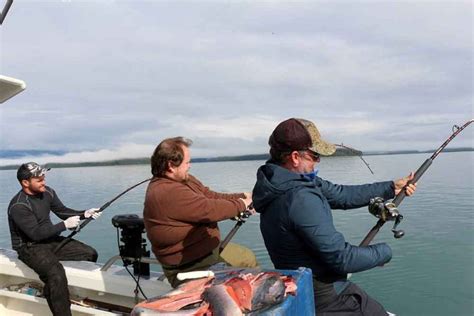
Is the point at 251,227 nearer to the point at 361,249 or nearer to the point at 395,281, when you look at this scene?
the point at 395,281

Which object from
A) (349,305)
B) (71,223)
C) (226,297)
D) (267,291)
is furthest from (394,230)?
(71,223)

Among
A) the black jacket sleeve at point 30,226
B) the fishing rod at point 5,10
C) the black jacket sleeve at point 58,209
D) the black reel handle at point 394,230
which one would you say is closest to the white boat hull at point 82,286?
the black jacket sleeve at point 30,226

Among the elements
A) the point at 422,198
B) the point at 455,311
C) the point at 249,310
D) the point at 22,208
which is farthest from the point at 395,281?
the point at 422,198

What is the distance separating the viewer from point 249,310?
163 centimetres

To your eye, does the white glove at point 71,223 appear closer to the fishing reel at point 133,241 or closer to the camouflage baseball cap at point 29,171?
the camouflage baseball cap at point 29,171

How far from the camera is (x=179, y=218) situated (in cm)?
259

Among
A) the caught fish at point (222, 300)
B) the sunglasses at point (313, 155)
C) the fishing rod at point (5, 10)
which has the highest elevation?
the fishing rod at point (5, 10)

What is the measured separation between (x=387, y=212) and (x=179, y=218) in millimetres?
1045

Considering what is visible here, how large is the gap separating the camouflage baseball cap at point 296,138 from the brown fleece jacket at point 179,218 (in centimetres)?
71

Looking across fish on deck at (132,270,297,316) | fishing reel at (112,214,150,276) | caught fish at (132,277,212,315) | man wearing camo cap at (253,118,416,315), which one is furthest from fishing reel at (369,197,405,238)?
fishing reel at (112,214,150,276)

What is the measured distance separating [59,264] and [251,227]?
24.8ft

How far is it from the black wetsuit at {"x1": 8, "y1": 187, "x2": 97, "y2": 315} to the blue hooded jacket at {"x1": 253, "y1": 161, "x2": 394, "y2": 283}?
2026mm

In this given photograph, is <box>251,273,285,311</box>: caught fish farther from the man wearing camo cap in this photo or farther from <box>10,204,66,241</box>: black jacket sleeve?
<box>10,204,66,241</box>: black jacket sleeve

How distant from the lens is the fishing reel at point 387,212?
228 centimetres
